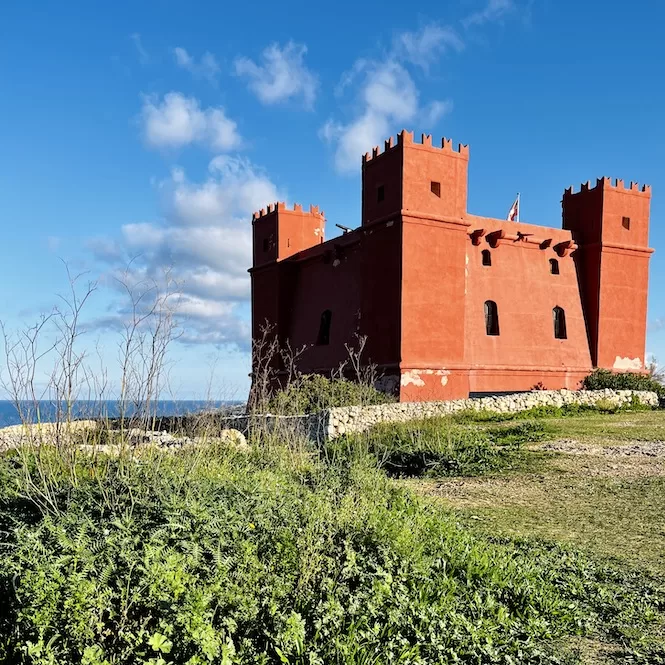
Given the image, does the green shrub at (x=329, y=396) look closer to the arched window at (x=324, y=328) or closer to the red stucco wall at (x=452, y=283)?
the red stucco wall at (x=452, y=283)

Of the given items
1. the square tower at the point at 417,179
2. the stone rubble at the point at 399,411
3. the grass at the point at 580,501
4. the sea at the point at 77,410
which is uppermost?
the square tower at the point at 417,179

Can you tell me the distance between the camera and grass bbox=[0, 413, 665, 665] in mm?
3268

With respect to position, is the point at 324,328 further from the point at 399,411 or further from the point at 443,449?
the point at 443,449

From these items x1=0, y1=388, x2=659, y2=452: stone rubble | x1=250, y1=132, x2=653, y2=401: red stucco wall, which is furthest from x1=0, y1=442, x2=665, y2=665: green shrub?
x1=250, y1=132, x2=653, y2=401: red stucco wall

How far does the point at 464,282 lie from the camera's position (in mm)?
19266

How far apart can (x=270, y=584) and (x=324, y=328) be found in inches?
752

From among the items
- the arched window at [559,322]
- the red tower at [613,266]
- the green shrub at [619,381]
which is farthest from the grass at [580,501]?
the red tower at [613,266]

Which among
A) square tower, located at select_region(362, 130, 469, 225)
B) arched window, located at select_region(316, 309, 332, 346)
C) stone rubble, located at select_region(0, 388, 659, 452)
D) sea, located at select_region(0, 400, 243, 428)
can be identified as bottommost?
stone rubble, located at select_region(0, 388, 659, 452)

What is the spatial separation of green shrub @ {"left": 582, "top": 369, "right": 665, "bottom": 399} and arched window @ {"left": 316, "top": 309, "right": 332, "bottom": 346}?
8939 millimetres

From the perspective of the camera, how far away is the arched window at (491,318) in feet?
67.4

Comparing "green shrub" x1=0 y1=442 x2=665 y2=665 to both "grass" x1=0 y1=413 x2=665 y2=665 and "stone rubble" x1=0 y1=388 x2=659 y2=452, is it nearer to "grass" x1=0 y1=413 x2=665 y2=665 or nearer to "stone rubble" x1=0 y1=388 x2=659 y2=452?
"grass" x1=0 y1=413 x2=665 y2=665

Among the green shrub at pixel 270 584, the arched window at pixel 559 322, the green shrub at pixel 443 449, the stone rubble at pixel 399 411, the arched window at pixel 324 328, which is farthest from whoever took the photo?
the arched window at pixel 324 328

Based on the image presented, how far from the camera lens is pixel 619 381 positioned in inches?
843

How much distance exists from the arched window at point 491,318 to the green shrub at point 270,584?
15497 millimetres
